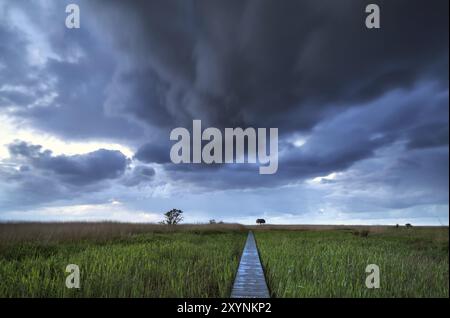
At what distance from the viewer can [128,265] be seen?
9.87 meters

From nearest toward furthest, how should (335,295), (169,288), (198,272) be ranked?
(335,295) → (169,288) → (198,272)

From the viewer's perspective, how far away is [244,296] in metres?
7.25

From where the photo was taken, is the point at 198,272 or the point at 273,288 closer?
the point at 273,288

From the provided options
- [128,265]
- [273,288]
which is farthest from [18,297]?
[273,288]
